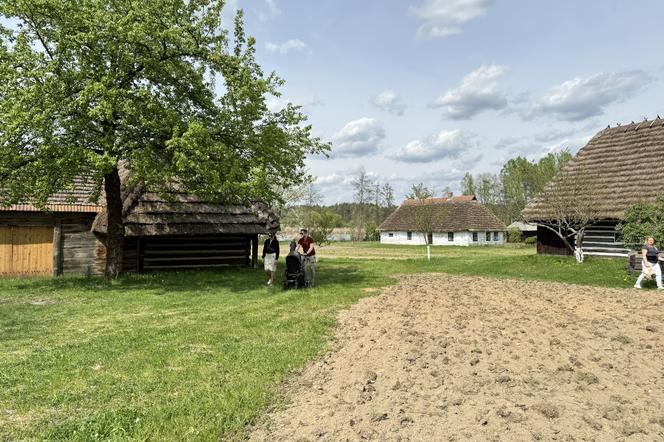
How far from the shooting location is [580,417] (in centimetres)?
439

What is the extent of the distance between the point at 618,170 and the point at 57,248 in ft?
83.2

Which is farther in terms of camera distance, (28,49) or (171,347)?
(28,49)

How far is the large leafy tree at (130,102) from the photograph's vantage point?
1198 cm

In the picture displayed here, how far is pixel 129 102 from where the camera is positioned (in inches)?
484

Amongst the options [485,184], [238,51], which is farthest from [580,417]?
[485,184]

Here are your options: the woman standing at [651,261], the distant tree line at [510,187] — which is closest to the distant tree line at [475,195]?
the distant tree line at [510,187]

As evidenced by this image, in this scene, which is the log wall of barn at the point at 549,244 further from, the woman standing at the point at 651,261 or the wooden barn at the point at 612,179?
the woman standing at the point at 651,261

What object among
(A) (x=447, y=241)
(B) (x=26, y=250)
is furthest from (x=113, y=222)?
(A) (x=447, y=241)

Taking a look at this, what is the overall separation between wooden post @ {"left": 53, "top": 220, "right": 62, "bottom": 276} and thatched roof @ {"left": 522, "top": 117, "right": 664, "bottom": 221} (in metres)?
21.1

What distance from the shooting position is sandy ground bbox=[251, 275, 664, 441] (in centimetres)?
430

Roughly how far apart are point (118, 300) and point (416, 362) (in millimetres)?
8860

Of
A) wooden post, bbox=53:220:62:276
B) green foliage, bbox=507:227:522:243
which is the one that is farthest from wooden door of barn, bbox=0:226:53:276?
green foliage, bbox=507:227:522:243

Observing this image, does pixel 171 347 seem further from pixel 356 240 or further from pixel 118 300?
pixel 356 240

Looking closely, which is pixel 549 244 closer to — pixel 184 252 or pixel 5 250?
pixel 184 252
